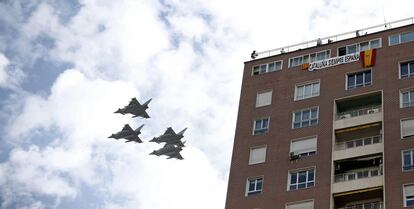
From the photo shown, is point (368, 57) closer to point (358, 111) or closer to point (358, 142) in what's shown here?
point (358, 111)

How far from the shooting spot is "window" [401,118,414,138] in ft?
165

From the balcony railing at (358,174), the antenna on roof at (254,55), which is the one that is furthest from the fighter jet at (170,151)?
the balcony railing at (358,174)

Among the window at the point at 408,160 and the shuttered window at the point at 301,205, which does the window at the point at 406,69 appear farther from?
the shuttered window at the point at 301,205

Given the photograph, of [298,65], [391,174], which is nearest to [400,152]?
[391,174]

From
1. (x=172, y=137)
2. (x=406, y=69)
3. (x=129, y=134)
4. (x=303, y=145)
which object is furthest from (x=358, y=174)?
(x=129, y=134)

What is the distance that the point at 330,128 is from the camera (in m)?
54.0

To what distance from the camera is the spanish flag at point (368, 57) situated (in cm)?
5649

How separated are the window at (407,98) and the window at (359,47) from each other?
5997mm

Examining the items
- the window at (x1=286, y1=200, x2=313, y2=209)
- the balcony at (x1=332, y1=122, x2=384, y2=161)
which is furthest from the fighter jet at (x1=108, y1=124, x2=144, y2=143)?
the window at (x1=286, y1=200, x2=313, y2=209)

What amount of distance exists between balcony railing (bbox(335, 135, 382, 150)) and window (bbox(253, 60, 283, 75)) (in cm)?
1031

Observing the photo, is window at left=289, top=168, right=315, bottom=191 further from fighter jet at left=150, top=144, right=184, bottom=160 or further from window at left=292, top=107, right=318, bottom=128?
fighter jet at left=150, top=144, right=184, bottom=160

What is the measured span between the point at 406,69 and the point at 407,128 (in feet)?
19.3

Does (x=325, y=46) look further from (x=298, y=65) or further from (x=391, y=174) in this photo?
(x=391, y=174)

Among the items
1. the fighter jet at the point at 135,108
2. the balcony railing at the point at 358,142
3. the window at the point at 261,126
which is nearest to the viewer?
the balcony railing at the point at 358,142
